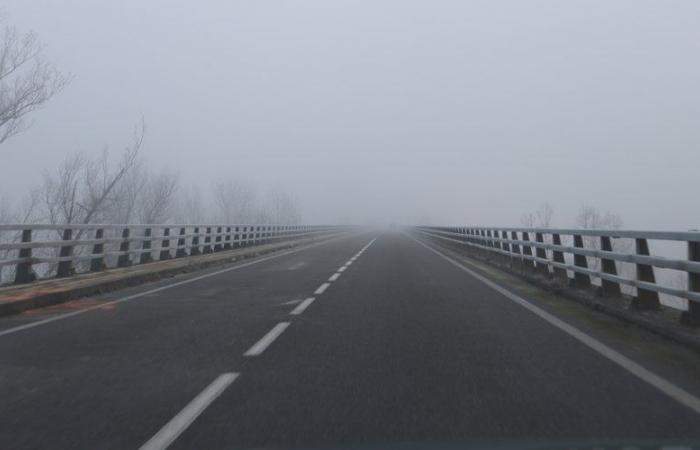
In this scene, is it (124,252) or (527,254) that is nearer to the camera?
(527,254)

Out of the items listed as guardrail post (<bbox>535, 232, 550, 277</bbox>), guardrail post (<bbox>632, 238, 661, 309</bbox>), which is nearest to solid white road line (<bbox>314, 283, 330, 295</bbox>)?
guardrail post (<bbox>535, 232, 550, 277</bbox>)

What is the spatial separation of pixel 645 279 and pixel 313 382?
214 inches

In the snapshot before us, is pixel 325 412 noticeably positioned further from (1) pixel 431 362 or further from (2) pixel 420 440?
(1) pixel 431 362

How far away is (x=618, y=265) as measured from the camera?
38.9ft

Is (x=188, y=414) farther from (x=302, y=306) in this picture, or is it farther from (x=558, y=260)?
(x=558, y=260)

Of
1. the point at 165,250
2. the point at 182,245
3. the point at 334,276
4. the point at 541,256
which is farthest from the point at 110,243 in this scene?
the point at 541,256

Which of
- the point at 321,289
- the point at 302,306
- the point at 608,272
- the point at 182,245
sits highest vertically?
the point at 182,245

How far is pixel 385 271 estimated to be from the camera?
1777 centimetres

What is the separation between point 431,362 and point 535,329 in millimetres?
2508

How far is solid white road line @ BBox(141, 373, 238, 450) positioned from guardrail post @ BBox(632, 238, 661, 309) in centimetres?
586

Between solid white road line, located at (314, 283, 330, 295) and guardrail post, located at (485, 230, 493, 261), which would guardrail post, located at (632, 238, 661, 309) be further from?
guardrail post, located at (485, 230, 493, 261)

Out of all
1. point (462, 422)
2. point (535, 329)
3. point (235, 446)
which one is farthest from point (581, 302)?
point (235, 446)

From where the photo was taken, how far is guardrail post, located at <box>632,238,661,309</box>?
8.45 m

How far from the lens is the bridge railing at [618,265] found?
7.32 meters
